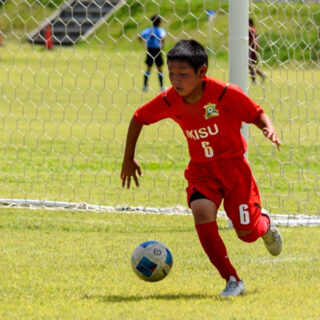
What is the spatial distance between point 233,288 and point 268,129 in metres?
0.88

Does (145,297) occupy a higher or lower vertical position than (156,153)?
higher

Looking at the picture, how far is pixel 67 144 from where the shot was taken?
11.1 metres

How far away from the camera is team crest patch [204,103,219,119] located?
4861 mm

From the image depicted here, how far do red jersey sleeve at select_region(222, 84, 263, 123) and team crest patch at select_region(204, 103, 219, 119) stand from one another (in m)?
0.06

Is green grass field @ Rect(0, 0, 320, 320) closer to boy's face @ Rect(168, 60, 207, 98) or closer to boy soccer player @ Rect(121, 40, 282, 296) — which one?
boy soccer player @ Rect(121, 40, 282, 296)

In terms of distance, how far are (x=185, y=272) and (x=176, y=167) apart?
14.6 feet

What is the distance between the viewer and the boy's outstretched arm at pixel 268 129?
15.2ft

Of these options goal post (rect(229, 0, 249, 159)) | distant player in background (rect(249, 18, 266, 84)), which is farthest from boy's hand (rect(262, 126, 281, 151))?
distant player in background (rect(249, 18, 266, 84))

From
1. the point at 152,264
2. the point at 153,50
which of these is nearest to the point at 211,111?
the point at 152,264

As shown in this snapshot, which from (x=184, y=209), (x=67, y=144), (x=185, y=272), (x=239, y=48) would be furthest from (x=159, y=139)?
(x=185, y=272)

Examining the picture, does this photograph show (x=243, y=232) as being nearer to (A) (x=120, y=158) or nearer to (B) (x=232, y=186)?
(B) (x=232, y=186)

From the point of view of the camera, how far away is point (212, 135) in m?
4.89

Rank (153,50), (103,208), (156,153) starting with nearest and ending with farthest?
(103,208)
(156,153)
(153,50)

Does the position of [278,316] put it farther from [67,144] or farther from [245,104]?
[67,144]
